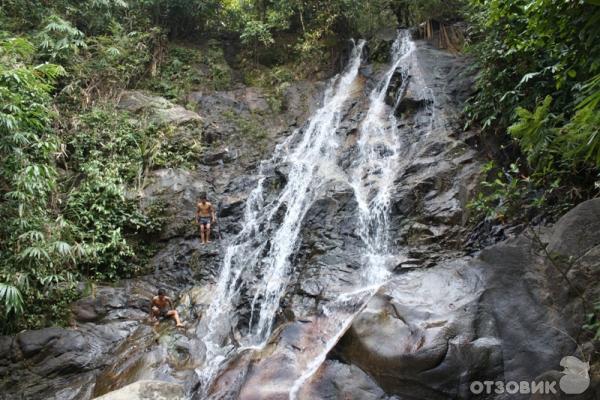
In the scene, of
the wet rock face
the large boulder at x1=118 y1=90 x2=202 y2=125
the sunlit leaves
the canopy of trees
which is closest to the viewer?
the wet rock face

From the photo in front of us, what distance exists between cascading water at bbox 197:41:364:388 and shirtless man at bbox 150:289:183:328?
25.4 inches

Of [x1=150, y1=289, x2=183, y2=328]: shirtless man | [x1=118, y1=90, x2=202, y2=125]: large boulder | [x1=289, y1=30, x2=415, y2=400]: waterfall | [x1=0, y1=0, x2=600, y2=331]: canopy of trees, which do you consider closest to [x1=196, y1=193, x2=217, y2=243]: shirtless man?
[x1=0, y1=0, x2=600, y2=331]: canopy of trees

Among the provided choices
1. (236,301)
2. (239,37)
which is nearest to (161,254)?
(236,301)

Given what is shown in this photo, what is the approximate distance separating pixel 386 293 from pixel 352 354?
93 centimetres

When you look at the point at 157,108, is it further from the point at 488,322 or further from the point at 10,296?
the point at 488,322

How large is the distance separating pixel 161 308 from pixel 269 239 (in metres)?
2.63

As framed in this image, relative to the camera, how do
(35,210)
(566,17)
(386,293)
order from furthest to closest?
(35,210)
(386,293)
(566,17)

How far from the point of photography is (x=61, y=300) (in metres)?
8.02

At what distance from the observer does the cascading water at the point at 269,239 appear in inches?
299

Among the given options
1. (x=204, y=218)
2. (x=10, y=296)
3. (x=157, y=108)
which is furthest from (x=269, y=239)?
(x=157, y=108)

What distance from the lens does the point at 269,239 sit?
9.36 m

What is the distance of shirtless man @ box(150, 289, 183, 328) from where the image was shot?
8.02m

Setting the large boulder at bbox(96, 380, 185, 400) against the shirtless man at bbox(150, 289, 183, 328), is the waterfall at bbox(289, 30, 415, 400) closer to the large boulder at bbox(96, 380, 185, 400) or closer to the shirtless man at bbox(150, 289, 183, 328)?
the large boulder at bbox(96, 380, 185, 400)

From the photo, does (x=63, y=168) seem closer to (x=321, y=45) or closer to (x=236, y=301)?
(x=236, y=301)
